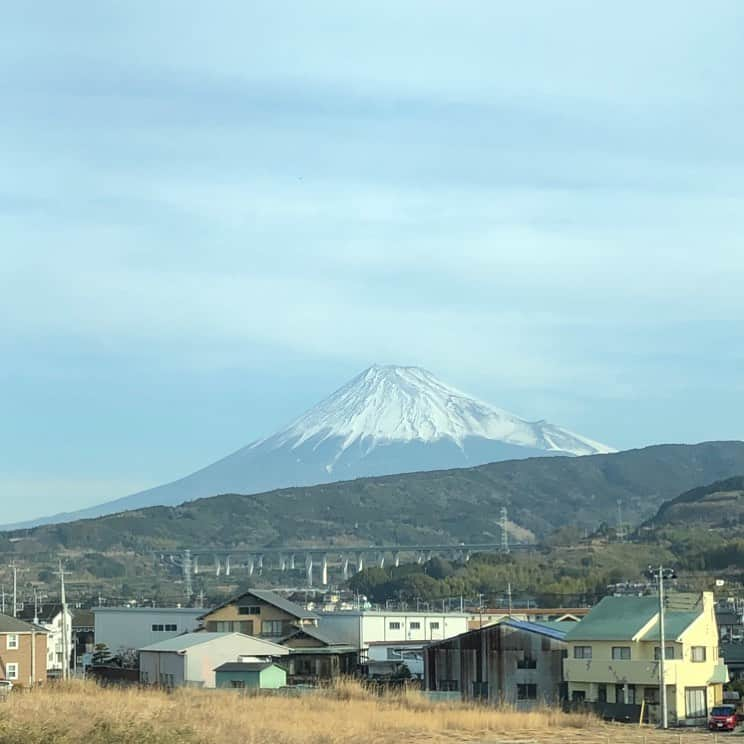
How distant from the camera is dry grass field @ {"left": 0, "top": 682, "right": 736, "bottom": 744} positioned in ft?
86.8

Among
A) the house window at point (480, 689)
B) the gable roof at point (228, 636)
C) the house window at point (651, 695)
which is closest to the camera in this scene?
the house window at point (651, 695)

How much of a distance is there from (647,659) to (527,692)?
5.51 m

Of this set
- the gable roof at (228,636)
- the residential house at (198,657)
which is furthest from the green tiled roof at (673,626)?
the gable roof at (228,636)

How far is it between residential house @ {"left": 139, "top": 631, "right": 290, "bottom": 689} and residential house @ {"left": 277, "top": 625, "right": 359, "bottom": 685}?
192cm

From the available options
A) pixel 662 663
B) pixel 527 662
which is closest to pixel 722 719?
pixel 662 663

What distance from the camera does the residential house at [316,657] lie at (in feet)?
193

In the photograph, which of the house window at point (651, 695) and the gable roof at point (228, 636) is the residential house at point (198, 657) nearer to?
the gable roof at point (228, 636)

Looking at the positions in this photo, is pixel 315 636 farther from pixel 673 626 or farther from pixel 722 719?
pixel 722 719

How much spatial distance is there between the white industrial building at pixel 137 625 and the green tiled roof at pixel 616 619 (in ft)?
93.6

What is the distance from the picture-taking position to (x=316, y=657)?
59.9 meters

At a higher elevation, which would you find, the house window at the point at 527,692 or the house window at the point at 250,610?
the house window at the point at 250,610

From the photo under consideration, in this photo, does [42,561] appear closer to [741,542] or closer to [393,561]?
[393,561]

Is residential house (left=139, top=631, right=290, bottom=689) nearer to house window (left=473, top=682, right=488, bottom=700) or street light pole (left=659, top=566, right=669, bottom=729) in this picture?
house window (left=473, top=682, right=488, bottom=700)

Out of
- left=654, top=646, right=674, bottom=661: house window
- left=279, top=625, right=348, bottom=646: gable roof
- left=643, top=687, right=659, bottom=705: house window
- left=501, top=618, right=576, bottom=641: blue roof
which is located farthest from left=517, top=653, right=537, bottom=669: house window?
left=279, top=625, right=348, bottom=646: gable roof
